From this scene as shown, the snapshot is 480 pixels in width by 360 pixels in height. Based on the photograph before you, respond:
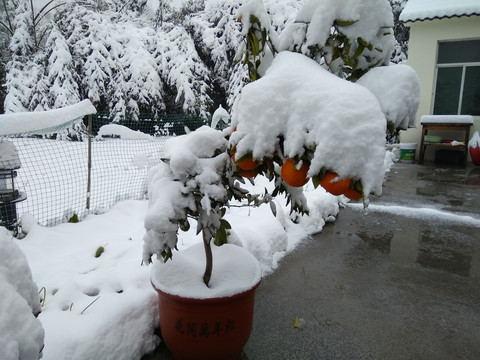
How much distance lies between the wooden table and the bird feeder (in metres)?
8.52

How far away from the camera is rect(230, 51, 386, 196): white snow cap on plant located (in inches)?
36.9

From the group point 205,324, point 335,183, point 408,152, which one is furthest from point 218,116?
point 408,152

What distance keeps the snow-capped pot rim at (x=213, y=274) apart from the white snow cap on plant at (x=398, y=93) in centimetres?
101

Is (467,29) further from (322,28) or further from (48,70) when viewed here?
(48,70)

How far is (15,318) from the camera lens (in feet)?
2.86

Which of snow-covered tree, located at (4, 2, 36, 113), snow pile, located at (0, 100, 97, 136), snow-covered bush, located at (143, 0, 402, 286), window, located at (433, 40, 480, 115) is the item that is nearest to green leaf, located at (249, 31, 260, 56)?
snow-covered bush, located at (143, 0, 402, 286)

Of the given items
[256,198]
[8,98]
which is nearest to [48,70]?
[8,98]

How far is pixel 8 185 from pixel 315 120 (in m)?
2.77

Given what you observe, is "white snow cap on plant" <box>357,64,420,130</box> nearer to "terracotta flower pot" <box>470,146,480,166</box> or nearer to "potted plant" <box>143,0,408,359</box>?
"potted plant" <box>143,0,408,359</box>

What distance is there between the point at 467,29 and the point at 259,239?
8.40 meters

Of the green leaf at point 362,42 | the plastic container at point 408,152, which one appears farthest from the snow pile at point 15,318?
the plastic container at point 408,152

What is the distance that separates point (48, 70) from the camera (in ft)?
33.0

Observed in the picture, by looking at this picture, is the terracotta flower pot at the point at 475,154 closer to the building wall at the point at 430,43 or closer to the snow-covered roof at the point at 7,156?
the building wall at the point at 430,43

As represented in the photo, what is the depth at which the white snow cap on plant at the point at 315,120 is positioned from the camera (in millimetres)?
936
